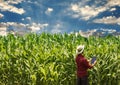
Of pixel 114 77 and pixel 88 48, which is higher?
pixel 88 48

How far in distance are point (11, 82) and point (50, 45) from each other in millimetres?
2896

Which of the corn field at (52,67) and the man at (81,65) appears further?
the corn field at (52,67)

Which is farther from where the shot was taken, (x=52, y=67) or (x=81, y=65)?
(x=52, y=67)

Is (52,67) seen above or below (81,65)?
below

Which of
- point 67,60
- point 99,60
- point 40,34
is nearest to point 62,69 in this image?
point 67,60

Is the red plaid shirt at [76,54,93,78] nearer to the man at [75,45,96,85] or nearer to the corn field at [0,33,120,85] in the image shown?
the man at [75,45,96,85]

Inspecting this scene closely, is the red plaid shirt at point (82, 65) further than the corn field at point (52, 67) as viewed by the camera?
No

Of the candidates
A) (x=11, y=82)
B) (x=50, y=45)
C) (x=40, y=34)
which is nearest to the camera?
(x=11, y=82)

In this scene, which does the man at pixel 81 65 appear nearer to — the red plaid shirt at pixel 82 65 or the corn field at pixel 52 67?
the red plaid shirt at pixel 82 65

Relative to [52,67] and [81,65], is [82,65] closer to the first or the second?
[81,65]

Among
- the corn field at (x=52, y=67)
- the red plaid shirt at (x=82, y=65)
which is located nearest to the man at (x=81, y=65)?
the red plaid shirt at (x=82, y=65)

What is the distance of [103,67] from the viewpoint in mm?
11914

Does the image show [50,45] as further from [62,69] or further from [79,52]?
[79,52]

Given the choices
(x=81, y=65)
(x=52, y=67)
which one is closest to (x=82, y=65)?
(x=81, y=65)
